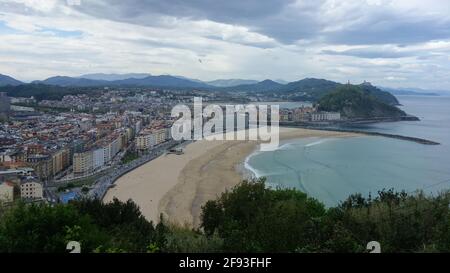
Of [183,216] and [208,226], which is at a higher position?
[208,226]

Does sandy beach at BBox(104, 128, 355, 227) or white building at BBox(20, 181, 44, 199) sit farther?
white building at BBox(20, 181, 44, 199)

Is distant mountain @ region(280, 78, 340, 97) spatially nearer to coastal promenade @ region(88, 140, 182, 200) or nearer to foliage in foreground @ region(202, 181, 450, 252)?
coastal promenade @ region(88, 140, 182, 200)

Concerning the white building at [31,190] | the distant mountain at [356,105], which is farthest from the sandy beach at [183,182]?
the distant mountain at [356,105]

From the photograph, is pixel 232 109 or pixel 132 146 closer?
pixel 132 146

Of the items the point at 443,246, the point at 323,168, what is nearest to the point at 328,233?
the point at 443,246

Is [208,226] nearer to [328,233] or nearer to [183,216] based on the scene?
[328,233]

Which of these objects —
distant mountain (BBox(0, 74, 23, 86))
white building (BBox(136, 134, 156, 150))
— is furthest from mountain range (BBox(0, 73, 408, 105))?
white building (BBox(136, 134, 156, 150))
